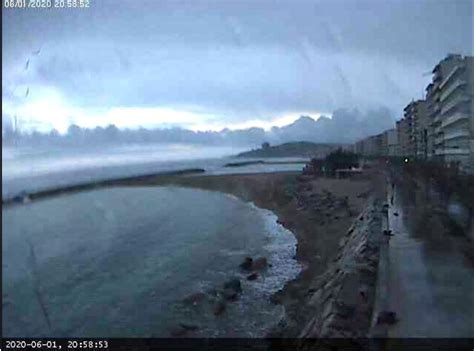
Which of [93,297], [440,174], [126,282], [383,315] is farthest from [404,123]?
[93,297]

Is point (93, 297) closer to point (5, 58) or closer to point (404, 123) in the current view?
point (5, 58)

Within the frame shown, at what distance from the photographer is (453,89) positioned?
10.2 feet

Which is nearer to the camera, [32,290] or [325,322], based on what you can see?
[32,290]

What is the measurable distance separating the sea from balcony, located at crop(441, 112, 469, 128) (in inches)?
41.3

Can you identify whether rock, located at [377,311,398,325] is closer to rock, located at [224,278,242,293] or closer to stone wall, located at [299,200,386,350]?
stone wall, located at [299,200,386,350]

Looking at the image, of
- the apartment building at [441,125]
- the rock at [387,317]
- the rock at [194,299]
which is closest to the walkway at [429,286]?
the rock at [387,317]

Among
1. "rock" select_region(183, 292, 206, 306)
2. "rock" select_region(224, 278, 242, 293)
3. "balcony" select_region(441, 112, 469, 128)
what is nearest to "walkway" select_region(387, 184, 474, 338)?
"balcony" select_region(441, 112, 469, 128)

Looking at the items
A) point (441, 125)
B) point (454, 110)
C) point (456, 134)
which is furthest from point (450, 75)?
point (441, 125)

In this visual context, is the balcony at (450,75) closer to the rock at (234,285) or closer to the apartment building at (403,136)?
the apartment building at (403,136)

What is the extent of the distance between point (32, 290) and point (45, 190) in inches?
21.9

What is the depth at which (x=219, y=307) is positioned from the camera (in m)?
4.68

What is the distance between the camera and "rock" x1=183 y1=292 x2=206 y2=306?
14.5ft

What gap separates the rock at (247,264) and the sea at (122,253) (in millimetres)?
77

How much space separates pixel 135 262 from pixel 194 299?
3.94 ft
